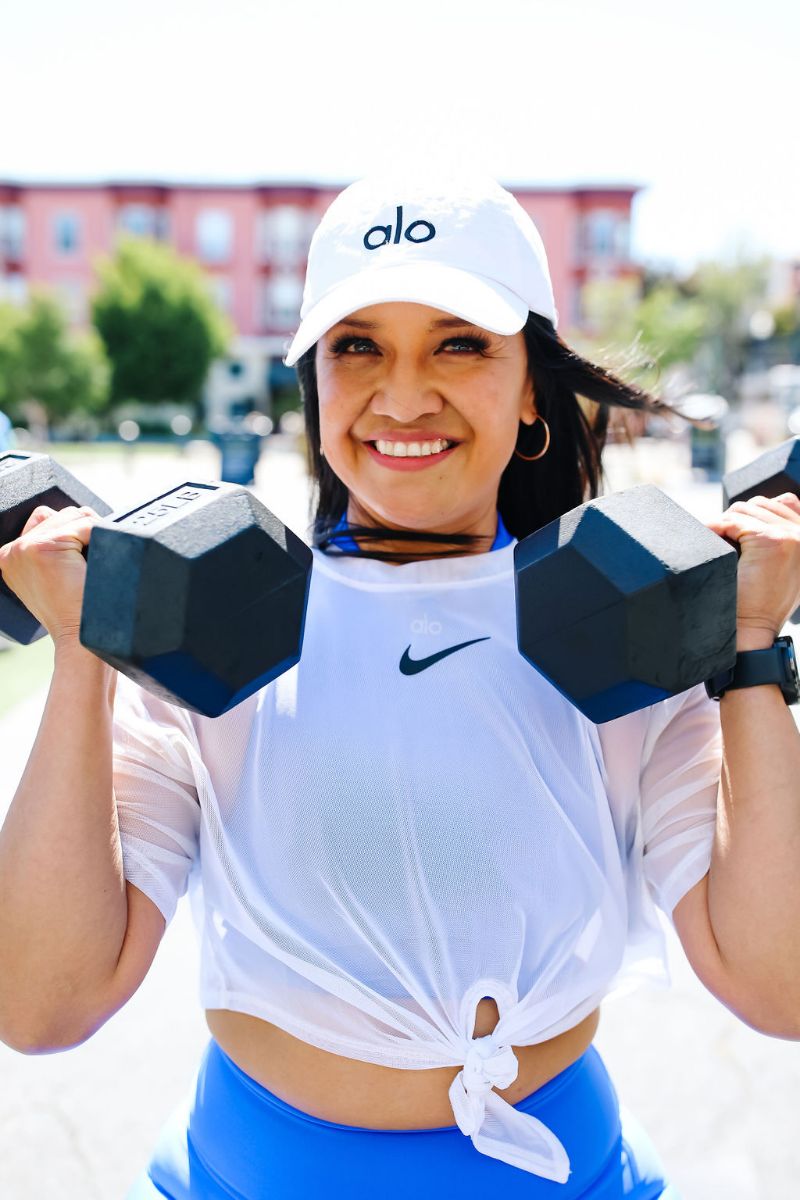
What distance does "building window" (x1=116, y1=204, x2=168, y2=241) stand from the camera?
37.8 meters

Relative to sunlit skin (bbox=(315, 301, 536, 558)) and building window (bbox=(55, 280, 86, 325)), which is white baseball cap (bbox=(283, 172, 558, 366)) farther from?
building window (bbox=(55, 280, 86, 325))

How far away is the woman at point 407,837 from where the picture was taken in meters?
1.14

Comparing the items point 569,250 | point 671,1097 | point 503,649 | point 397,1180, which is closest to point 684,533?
point 503,649

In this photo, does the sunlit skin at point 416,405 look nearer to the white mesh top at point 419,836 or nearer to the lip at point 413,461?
the lip at point 413,461

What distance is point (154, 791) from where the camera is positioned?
122 cm

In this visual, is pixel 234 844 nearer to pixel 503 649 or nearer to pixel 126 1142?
pixel 503 649

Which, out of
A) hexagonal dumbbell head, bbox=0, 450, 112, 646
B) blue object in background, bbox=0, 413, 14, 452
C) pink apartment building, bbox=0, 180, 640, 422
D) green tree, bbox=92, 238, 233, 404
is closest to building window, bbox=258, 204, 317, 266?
pink apartment building, bbox=0, 180, 640, 422

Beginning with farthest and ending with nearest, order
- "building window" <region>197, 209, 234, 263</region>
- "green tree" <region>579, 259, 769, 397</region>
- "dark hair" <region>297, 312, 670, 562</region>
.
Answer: "building window" <region>197, 209, 234, 263</region> → "green tree" <region>579, 259, 769, 397</region> → "dark hair" <region>297, 312, 670, 562</region>

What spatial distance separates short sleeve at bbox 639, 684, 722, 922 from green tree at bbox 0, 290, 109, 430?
30415 millimetres

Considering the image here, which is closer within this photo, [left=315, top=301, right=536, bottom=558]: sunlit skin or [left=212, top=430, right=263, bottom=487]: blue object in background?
[left=315, top=301, right=536, bottom=558]: sunlit skin

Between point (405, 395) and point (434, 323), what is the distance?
10cm

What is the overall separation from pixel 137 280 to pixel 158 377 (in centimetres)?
301

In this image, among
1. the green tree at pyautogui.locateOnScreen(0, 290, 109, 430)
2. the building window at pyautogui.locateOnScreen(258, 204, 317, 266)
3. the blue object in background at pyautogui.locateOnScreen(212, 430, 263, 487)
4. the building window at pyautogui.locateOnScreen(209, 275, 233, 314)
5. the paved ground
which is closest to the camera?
the paved ground

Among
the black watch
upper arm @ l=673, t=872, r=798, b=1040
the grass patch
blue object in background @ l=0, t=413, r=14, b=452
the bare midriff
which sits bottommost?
the grass patch
